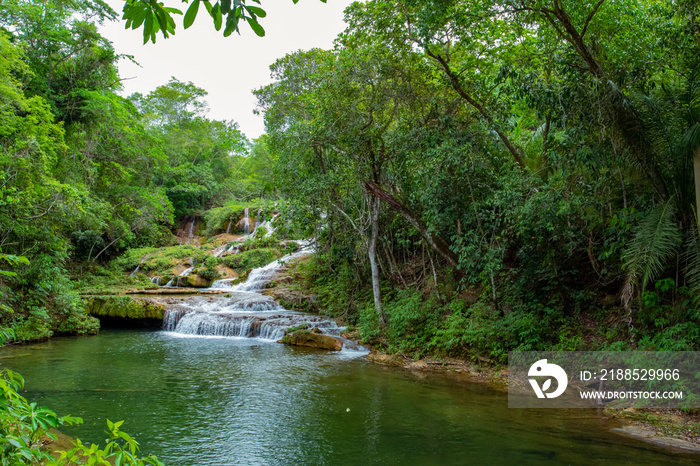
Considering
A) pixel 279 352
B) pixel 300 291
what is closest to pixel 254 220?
pixel 300 291

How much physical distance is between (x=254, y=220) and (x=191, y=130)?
11.1 metres

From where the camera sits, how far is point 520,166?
981 cm

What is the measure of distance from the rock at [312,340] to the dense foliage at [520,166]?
1.31 meters

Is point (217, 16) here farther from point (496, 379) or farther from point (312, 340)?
point (312, 340)

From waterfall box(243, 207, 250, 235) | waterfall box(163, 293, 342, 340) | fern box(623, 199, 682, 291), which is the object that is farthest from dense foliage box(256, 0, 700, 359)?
waterfall box(243, 207, 250, 235)

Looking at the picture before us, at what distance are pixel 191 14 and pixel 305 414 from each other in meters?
5.83

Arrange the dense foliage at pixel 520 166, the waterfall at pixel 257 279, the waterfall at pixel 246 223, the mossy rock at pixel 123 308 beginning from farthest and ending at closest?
the waterfall at pixel 246 223 → the waterfall at pixel 257 279 → the mossy rock at pixel 123 308 → the dense foliage at pixel 520 166

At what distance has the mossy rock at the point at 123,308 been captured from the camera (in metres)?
15.0

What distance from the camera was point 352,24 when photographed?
945cm

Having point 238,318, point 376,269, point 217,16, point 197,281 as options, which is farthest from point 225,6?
point 197,281

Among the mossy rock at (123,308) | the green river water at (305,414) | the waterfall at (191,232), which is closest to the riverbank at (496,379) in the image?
the green river water at (305,414)

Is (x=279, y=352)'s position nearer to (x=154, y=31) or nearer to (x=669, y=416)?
(x=669, y=416)

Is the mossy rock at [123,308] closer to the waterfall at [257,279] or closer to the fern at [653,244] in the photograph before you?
the waterfall at [257,279]

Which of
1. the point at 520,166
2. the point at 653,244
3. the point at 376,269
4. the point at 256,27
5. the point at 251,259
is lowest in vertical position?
the point at 376,269
